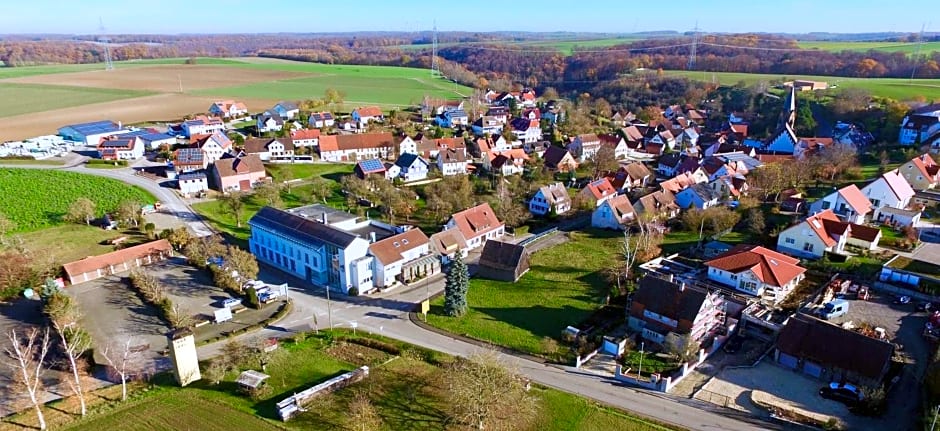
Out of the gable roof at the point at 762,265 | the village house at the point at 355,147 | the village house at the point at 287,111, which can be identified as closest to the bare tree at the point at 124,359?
the gable roof at the point at 762,265

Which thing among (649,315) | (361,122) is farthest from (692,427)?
(361,122)

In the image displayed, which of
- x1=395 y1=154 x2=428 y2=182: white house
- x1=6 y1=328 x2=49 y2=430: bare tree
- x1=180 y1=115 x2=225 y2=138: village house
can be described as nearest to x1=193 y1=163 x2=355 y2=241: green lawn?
x1=395 y1=154 x2=428 y2=182: white house

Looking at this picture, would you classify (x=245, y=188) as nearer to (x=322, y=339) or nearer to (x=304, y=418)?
(x=322, y=339)

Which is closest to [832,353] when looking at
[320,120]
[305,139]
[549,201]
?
[549,201]

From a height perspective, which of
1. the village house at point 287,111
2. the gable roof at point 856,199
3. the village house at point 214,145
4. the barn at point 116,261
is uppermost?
the village house at point 287,111

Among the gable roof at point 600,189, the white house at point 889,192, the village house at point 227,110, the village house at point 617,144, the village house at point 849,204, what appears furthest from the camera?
the village house at point 227,110

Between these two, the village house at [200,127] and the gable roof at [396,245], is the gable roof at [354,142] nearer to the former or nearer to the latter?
the village house at [200,127]

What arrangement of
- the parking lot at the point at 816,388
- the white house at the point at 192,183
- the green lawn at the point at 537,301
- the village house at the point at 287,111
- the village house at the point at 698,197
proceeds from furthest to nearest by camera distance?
the village house at the point at 287,111 → the white house at the point at 192,183 → the village house at the point at 698,197 → the green lawn at the point at 537,301 → the parking lot at the point at 816,388

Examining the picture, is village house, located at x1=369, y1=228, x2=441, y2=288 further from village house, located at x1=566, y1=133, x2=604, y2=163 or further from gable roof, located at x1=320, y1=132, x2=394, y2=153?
village house, located at x1=566, y1=133, x2=604, y2=163

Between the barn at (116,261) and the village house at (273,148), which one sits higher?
the village house at (273,148)
